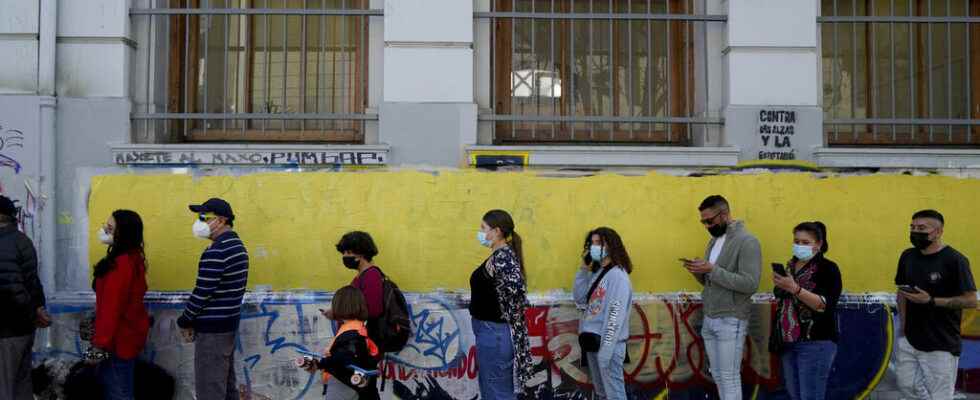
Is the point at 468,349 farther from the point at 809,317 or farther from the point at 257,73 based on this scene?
the point at 257,73

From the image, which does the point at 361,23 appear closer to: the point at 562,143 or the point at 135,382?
the point at 562,143

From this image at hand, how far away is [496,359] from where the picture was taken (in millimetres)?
5645

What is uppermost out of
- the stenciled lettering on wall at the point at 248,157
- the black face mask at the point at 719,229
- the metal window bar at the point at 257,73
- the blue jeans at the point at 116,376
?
the metal window bar at the point at 257,73

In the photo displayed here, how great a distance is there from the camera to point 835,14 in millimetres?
7895

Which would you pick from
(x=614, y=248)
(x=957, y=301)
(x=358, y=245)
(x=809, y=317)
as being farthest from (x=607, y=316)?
(x=957, y=301)

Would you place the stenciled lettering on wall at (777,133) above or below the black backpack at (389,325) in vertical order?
above

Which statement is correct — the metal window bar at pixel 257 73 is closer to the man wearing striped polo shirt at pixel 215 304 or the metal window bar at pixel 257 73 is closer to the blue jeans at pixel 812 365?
the man wearing striped polo shirt at pixel 215 304

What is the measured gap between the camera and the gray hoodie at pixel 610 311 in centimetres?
611

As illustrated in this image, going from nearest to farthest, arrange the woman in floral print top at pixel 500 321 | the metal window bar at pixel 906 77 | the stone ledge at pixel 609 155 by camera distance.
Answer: the woman in floral print top at pixel 500 321, the stone ledge at pixel 609 155, the metal window bar at pixel 906 77

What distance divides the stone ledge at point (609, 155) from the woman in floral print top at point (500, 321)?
146cm

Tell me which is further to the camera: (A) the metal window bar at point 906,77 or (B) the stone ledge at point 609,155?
(A) the metal window bar at point 906,77

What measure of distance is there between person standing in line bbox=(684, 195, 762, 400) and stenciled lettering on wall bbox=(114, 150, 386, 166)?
8.60ft

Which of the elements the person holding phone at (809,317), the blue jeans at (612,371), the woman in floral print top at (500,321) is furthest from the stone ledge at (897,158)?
the woman in floral print top at (500,321)

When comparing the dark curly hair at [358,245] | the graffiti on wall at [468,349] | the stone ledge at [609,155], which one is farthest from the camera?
the stone ledge at [609,155]
